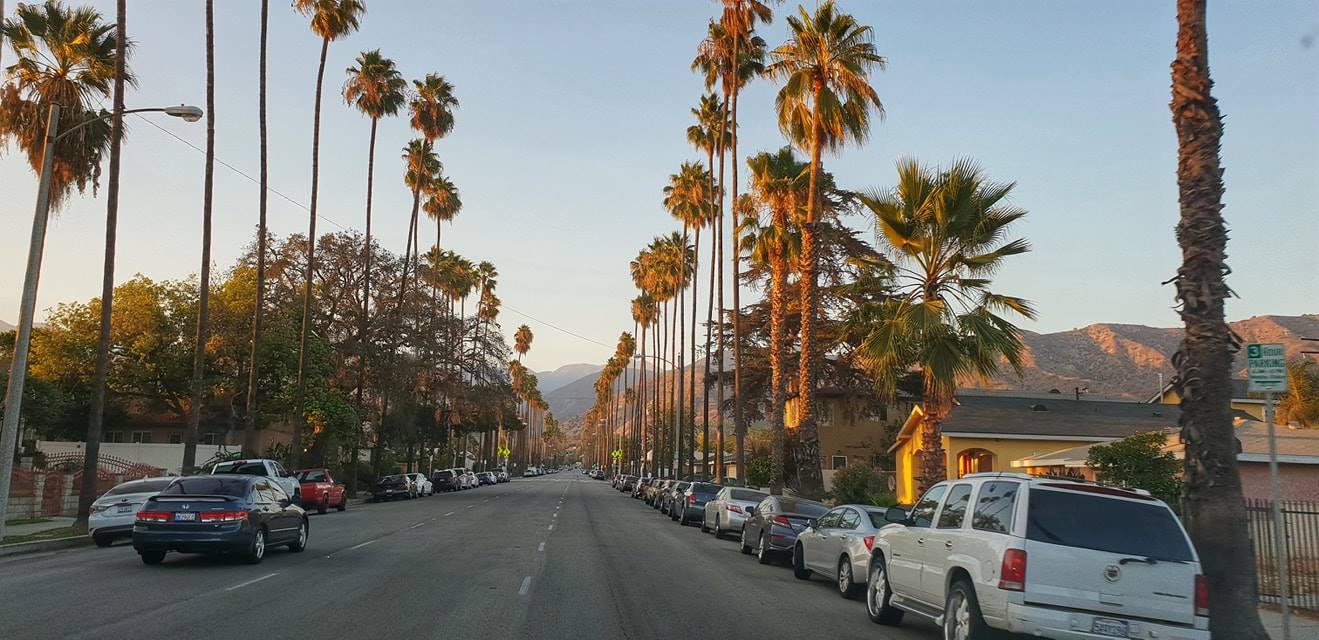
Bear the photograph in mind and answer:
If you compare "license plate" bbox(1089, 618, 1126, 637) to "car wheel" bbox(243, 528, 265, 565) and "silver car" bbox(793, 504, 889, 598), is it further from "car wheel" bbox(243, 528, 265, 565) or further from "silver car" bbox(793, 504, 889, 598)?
"car wheel" bbox(243, 528, 265, 565)

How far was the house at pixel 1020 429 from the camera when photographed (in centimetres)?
3422

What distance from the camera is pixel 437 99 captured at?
175 feet

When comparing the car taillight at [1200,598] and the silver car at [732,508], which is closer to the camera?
the car taillight at [1200,598]

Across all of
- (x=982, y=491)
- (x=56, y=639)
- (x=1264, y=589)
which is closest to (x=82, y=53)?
(x=56, y=639)

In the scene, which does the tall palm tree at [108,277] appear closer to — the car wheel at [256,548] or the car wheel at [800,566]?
the car wheel at [256,548]

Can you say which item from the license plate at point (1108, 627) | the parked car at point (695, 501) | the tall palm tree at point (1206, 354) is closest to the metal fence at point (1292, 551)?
the tall palm tree at point (1206, 354)

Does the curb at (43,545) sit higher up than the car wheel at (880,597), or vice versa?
the car wheel at (880,597)

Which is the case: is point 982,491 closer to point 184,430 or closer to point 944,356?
point 944,356

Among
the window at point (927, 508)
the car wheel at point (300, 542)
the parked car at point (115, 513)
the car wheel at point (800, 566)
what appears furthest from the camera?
the parked car at point (115, 513)

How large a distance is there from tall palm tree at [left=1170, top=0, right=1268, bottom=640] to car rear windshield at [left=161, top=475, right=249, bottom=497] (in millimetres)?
13815

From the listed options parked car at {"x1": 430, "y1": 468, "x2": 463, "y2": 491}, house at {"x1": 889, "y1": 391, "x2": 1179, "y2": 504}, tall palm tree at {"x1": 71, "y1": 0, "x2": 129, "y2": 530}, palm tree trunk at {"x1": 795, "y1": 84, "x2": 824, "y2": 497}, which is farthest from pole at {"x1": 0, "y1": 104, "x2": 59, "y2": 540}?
parked car at {"x1": 430, "y1": 468, "x2": 463, "y2": 491}

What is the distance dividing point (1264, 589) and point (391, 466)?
194ft

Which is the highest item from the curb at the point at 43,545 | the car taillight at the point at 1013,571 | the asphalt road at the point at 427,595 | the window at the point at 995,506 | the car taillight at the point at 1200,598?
the window at the point at 995,506

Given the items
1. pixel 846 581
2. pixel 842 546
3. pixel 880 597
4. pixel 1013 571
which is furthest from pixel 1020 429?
pixel 1013 571
